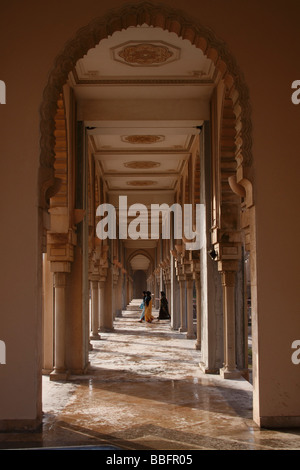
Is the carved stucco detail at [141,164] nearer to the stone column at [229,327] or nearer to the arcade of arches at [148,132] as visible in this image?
the arcade of arches at [148,132]

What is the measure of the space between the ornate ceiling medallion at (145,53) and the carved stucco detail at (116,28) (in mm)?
1720

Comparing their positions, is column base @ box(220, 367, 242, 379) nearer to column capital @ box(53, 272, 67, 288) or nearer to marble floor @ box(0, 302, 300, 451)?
marble floor @ box(0, 302, 300, 451)

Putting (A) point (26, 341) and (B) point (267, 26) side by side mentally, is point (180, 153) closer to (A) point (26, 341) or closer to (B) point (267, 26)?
(B) point (267, 26)

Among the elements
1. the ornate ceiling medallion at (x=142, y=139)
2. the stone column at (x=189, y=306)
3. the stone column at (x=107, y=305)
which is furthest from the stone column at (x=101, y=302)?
the ornate ceiling medallion at (x=142, y=139)

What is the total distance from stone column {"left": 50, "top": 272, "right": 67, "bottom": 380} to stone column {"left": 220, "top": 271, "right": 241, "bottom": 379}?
2.42 m

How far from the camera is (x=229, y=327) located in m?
7.96

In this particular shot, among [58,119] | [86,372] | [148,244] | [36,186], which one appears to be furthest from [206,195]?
[148,244]

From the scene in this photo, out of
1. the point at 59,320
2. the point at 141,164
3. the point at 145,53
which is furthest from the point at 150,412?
the point at 141,164

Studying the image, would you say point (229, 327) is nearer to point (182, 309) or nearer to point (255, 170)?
point (255, 170)

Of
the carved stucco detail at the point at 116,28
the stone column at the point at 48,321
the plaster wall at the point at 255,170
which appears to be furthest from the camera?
the stone column at the point at 48,321

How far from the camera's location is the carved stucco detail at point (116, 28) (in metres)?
5.29

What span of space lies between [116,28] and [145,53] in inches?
78.5

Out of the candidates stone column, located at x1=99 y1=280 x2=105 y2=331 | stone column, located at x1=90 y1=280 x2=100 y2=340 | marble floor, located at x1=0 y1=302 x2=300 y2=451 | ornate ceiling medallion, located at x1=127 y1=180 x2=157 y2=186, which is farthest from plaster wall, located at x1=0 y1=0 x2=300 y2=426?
stone column, located at x1=99 y1=280 x2=105 y2=331

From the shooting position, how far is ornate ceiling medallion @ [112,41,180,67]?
7.17 m
